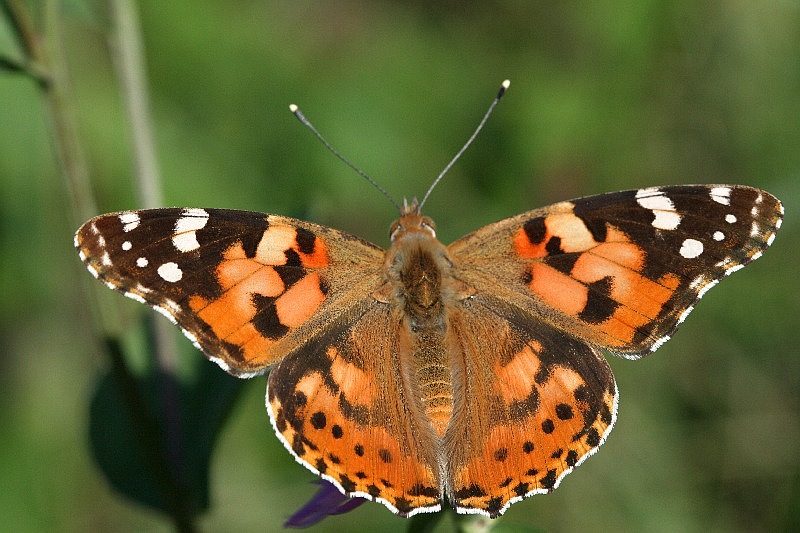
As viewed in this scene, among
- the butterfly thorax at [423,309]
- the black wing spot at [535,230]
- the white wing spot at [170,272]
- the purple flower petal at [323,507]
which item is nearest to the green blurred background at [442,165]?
the purple flower petal at [323,507]

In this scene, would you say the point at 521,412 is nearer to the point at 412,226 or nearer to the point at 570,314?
the point at 570,314

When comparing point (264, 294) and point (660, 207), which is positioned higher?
point (660, 207)

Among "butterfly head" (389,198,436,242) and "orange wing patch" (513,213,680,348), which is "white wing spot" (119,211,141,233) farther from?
"orange wing patch" (513,213,680,348)

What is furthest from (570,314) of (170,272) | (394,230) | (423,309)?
(170,272)

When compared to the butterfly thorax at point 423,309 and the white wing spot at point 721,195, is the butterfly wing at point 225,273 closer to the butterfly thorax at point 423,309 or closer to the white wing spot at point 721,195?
the butterfly thorax at point 423,309

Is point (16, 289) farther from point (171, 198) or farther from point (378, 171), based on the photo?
point (378, 171)

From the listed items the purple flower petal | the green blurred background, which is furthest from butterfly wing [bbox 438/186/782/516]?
the green blurred background
